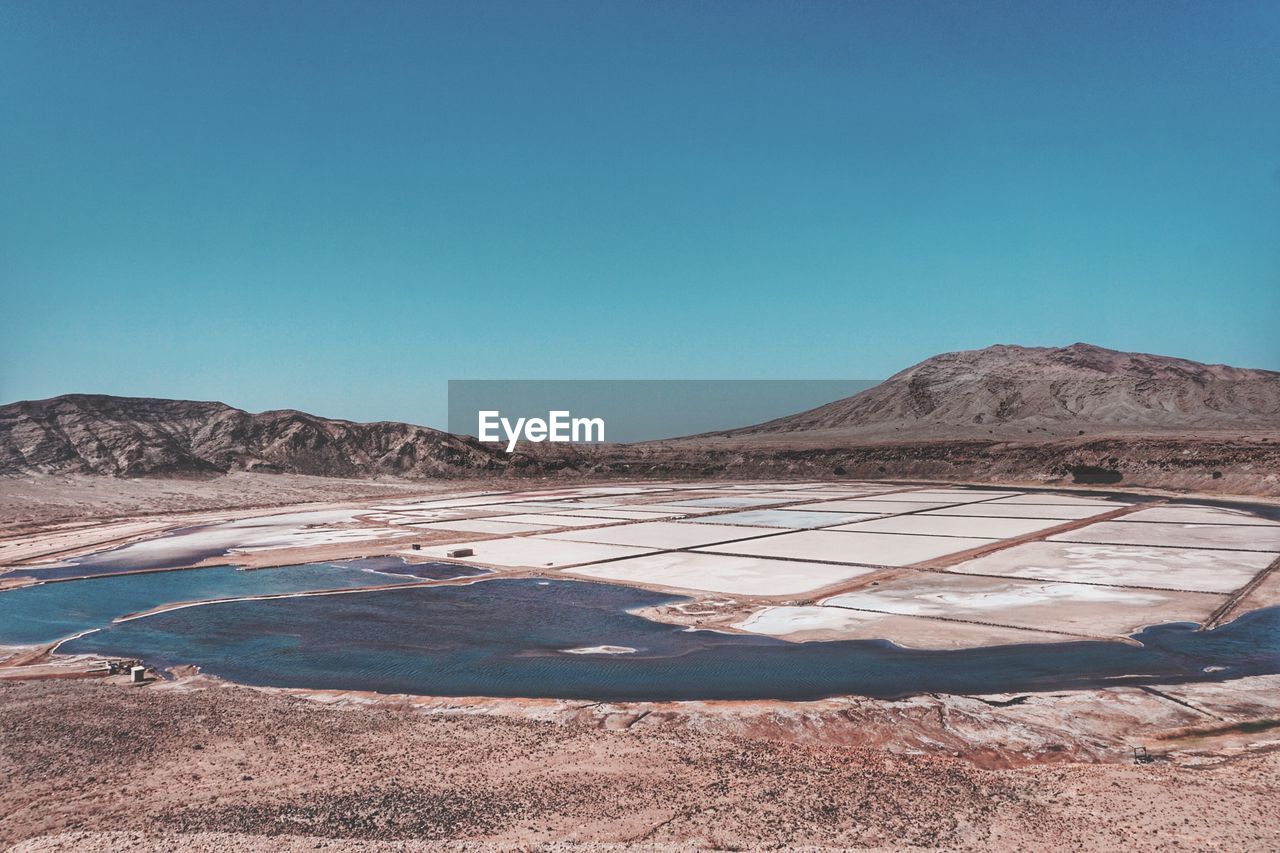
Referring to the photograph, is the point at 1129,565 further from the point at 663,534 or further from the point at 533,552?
the point at 533,552

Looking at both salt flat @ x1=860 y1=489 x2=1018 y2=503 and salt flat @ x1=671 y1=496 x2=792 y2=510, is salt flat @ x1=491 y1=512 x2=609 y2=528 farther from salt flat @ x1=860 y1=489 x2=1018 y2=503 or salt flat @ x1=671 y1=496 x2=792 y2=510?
salt flat @ x1=860 y1=489 x2=1018 y2=503

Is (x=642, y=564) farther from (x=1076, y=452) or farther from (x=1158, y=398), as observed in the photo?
(x=1158, y=398)

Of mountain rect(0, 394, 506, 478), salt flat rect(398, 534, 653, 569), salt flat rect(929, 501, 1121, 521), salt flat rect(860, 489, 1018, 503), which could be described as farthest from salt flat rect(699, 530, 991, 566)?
mountain rect(0, 394, 506, 478)


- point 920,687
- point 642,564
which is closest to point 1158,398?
point 642,564

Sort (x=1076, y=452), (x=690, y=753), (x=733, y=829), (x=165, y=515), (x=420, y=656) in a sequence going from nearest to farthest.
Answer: (x=733, y=829) → (x=690, y=753) → (x=420, y=656) → (x=165, y=515) → (x=1076, y=452)

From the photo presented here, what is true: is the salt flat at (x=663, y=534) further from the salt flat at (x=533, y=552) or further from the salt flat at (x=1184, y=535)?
the salt flat at (x=1184, y=535)

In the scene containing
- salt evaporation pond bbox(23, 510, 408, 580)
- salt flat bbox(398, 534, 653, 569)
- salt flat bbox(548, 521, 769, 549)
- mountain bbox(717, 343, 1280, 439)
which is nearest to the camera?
salt flat bbox(398, 534, 653, 569)

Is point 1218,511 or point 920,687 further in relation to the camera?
point 1218,511
